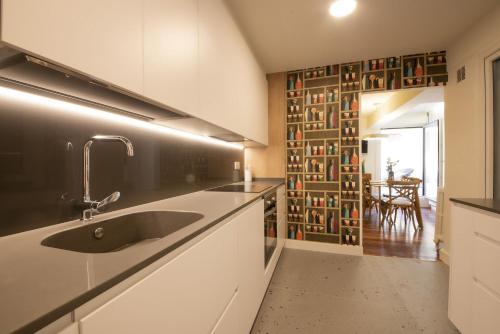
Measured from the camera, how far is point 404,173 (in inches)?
243

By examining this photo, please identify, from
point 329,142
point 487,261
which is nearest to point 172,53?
point 487,261

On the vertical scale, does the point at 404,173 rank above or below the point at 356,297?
above

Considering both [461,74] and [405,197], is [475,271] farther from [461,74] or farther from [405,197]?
[405,197]

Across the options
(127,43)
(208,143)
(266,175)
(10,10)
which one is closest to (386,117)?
(266,175)

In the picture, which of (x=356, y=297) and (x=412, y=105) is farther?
(x=412, y=105)

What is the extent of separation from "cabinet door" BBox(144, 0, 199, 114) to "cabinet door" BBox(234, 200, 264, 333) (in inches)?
28.2

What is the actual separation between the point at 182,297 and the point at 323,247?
2570 millimetres

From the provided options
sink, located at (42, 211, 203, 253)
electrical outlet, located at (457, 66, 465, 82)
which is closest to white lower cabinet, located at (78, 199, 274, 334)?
sink, located at (42, 211, 203, 253)

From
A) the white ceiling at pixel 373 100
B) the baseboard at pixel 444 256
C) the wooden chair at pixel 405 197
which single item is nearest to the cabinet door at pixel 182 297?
the baseboard at pixel 444 256

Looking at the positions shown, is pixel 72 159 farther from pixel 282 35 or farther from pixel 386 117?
pixel 386 117

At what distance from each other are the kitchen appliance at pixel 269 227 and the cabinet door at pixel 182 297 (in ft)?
2.53

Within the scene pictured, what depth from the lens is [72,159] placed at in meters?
0.92

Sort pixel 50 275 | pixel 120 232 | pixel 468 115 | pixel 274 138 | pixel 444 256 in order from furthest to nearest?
pixel 274 138
pixel 444 256
pixel 468 115
pixel 120 232
pixel 50 275

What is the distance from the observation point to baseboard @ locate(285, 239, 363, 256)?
2.72m
